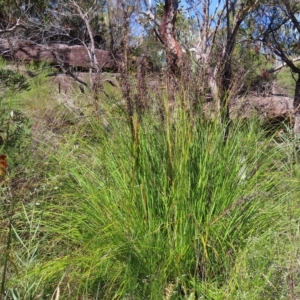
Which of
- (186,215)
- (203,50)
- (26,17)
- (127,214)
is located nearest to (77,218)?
(127,214)

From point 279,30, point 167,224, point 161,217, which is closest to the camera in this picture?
point 167,224

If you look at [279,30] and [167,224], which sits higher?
[279,30]

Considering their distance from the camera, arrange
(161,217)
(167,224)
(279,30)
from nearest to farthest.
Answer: (167,224), (161,217), (279,30)

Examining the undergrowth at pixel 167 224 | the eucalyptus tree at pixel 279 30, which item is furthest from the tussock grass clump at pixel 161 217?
the eucalyptus tree at pixel 279 30

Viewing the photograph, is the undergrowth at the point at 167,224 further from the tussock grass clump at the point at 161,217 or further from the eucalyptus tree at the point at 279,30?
the eucalyptus tree at the point at 279,30

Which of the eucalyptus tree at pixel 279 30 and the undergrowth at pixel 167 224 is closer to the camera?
the undergrowth at pixel 167 224

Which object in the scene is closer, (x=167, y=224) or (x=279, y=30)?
(x=167, y=224)

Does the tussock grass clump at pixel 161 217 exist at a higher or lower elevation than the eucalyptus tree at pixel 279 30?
lower

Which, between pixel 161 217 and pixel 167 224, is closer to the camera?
pixel 167 224

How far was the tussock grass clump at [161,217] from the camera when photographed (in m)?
2.37

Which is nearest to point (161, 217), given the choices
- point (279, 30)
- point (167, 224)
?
point (167, 224)

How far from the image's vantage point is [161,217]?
8.31 ft

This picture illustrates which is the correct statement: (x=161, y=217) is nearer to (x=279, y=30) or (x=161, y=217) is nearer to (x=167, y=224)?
(x=167, y=224)

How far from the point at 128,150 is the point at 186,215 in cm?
51
